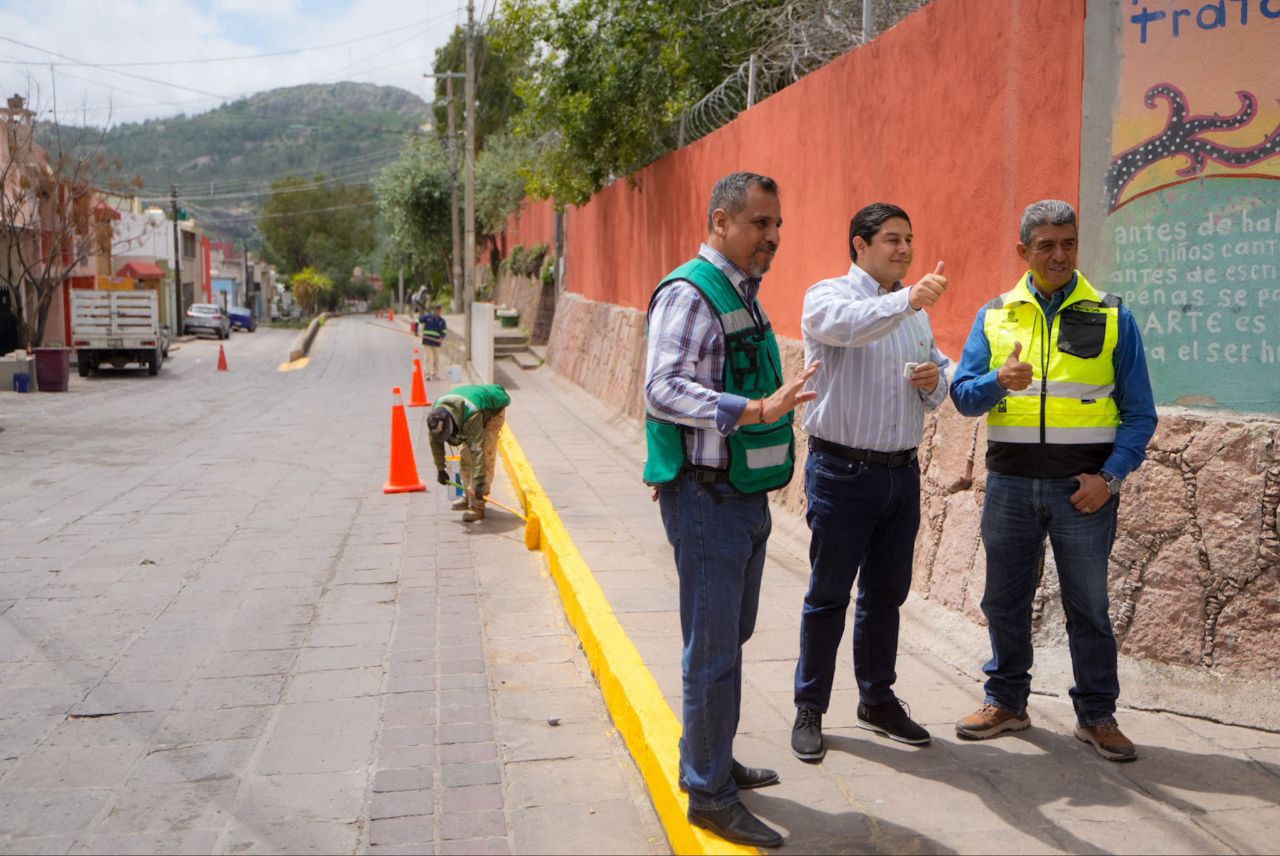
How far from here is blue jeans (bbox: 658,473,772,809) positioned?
11.1 ft

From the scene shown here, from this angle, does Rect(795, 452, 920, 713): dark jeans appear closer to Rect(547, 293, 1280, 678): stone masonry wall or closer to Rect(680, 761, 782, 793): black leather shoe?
Rect(680, 761, 782, 793): black leather shoe

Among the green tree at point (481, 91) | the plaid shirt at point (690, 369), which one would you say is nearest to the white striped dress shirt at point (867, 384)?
the plaid shirt at point (690, 369)

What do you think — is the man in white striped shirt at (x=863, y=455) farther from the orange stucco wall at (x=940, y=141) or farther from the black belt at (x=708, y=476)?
the orange stucco wall at (x=940, y=141)

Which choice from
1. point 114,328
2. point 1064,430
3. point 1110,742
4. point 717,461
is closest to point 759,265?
point 717,461

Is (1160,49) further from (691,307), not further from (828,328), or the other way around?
(691,307)

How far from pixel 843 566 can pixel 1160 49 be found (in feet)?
8.43

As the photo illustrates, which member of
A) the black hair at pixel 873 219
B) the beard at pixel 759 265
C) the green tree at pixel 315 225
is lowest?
the beard at pixel 759 265

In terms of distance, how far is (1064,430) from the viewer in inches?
158

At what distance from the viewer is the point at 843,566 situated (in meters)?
4.07

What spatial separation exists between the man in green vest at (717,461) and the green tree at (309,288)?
85798mm

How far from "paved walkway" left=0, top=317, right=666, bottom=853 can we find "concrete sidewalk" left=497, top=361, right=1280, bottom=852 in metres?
0.52

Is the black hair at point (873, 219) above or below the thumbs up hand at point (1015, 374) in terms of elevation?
above

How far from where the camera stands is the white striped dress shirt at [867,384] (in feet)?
13.1

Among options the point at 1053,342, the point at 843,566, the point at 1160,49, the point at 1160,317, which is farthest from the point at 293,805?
the point at 1160,49
